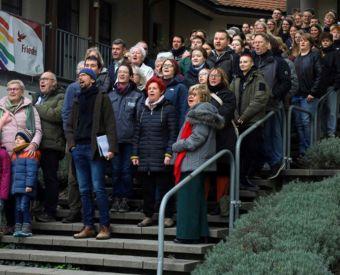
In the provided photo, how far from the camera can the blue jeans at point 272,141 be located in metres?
11.0

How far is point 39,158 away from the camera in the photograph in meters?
10.6

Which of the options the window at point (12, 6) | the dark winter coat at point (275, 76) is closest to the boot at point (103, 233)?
the dark winter coat at point (275, 76)

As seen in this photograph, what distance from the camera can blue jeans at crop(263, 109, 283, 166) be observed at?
1095 cm

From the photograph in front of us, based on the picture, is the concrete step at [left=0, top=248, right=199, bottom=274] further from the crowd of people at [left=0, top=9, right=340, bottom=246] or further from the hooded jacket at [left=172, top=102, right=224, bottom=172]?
the hooded jacket at [left=172, top=102, right=224, bottom=172]

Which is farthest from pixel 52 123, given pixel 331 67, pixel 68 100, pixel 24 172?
pixel 331 67

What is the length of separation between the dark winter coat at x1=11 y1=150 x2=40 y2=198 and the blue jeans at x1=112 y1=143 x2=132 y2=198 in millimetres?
981

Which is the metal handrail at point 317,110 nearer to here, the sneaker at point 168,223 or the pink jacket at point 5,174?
the sneaker at point 168,223

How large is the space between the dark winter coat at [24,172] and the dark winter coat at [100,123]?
0.65 metres

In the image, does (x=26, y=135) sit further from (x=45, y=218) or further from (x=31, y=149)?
(x=45, y=218)

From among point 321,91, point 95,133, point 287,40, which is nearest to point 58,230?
point 95,133

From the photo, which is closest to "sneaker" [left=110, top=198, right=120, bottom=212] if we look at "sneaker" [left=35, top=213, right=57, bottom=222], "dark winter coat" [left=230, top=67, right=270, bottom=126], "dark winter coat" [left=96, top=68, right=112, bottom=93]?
"sneaker" [left=35, top=213, right=57, bottom=222]

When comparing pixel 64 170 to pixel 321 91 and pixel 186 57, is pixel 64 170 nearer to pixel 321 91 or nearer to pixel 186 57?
pixel 186 57

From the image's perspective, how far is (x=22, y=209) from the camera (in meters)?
10.2

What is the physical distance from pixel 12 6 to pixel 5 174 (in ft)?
28.7
